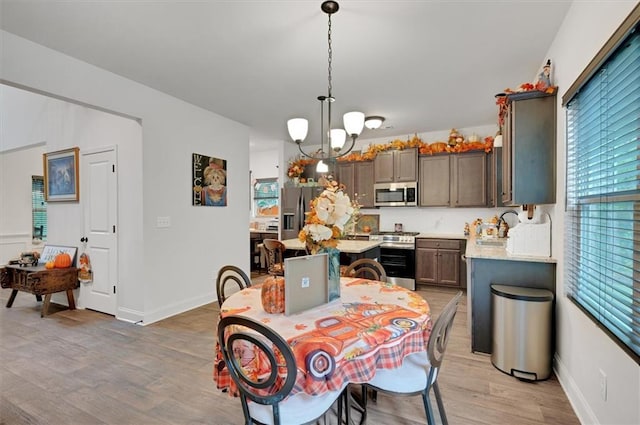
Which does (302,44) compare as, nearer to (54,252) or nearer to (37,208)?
(54,252)

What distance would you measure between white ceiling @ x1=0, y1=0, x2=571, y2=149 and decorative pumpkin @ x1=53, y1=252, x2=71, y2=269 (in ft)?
8.68

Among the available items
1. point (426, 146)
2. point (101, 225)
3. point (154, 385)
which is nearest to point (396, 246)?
point (426, 146)

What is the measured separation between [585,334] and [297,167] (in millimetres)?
5029

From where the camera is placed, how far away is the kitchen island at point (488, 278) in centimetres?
259

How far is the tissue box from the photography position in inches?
102

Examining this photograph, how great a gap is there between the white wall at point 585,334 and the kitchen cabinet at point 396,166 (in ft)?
8.93

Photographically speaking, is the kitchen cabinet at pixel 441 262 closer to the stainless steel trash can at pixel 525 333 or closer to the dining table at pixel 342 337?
the stainless steel trash can at pixel 525 333

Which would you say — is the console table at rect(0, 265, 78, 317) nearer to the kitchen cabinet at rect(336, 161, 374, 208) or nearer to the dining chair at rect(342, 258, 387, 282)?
the dining chair at rect(342, 258, 387, 282)

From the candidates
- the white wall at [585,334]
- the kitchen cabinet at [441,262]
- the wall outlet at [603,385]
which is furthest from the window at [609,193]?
the kitchen cabinet at [441,262]

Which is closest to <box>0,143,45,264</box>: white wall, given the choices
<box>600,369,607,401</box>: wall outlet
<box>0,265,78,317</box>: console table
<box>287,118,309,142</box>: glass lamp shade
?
<box>0,265,78,317</box>: console table

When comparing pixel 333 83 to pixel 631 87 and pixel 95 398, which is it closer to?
pixel 631 87

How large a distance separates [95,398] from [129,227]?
1959 millimetres

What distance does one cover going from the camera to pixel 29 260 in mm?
4281

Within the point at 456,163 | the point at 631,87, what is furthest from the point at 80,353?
the point at 456,163
